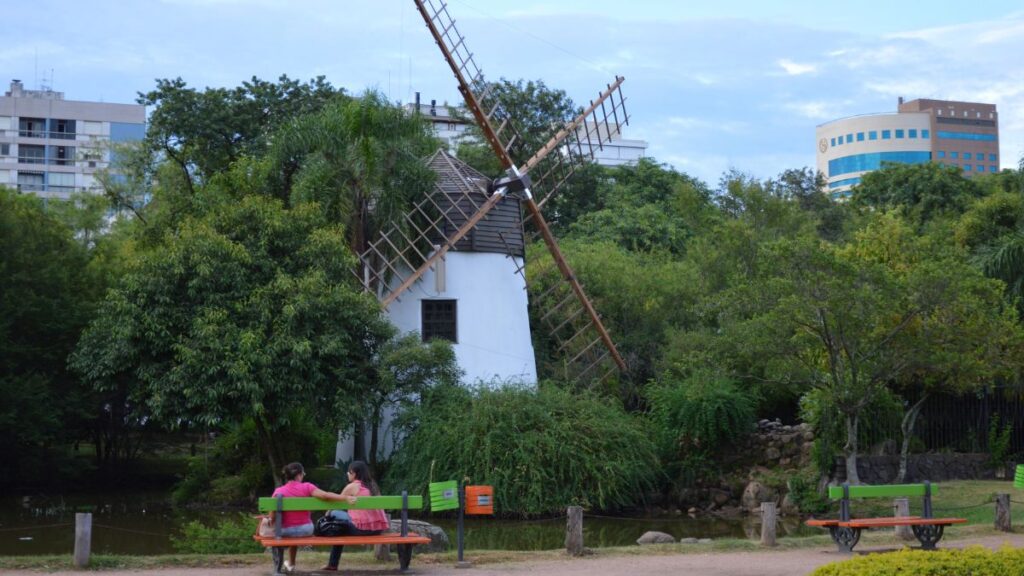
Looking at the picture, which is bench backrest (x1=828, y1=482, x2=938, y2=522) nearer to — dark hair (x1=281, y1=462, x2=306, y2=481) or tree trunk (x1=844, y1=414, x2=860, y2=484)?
dark hair (x1=281, y1=462, x2=306, y2=481)

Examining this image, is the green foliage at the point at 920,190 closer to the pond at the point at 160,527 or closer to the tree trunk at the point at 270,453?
the pond at the point at 160,527

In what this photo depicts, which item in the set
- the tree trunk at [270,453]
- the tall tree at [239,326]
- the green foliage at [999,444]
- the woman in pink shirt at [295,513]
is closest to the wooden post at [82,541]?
the woman in pink shirt at [295,513]

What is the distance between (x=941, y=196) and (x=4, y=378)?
34.2 m

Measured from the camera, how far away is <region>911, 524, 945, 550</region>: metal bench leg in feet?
46.5

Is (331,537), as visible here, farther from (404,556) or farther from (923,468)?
(923,468)

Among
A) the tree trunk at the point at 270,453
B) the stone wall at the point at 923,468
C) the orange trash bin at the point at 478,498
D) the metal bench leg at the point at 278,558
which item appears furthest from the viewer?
the tree trunk at the point at 270,453

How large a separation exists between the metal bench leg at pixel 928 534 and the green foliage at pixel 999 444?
13.0 m

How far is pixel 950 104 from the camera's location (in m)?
117

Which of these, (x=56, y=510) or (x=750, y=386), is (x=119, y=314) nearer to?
Answer: (x=56, y=510)

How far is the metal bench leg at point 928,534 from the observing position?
46.5ft

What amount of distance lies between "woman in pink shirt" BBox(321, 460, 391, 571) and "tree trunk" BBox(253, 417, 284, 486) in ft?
39.7

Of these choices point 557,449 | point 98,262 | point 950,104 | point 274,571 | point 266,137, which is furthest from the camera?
point 950,104

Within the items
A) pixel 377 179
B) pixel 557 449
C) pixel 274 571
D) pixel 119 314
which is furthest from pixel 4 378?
pixel 274 571

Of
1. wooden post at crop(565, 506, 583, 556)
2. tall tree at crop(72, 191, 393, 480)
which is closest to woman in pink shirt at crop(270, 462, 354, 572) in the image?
wooden post at crop(565, 506, 583, 556)
